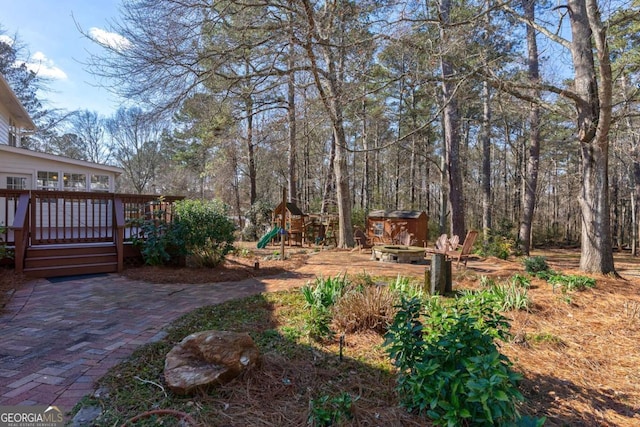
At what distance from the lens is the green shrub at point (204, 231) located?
6547 mm

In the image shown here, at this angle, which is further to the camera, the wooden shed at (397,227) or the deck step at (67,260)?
the wooden shed at (397,227)

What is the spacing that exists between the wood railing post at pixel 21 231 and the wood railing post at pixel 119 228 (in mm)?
1312

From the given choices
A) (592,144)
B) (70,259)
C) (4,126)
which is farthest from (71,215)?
(592,144)

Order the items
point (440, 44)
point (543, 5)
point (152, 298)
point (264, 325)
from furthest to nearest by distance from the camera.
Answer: point (543, 5) → point (440, 44) → point (152, 298) → point (264, 325)

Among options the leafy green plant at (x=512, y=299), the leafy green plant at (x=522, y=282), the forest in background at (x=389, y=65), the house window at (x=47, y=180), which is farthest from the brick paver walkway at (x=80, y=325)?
the house window at (x=47, y=180)

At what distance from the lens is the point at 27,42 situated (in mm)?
14844

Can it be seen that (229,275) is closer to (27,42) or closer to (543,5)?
(543,5)

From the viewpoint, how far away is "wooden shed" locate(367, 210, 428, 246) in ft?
38.2

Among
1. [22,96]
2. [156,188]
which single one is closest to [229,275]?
[22,96]

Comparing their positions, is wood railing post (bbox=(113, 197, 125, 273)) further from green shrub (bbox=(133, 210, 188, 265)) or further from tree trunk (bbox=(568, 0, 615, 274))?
tree trunk (bbox=(568, 0, 615, 274))

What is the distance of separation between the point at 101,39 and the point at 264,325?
5393mm

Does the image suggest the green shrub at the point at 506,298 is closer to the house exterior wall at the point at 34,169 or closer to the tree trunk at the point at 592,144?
the tree trunk at the point at 592,144

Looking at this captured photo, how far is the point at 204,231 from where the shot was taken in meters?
6.54

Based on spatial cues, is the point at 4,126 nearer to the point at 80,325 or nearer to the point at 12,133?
the point at 12,133
